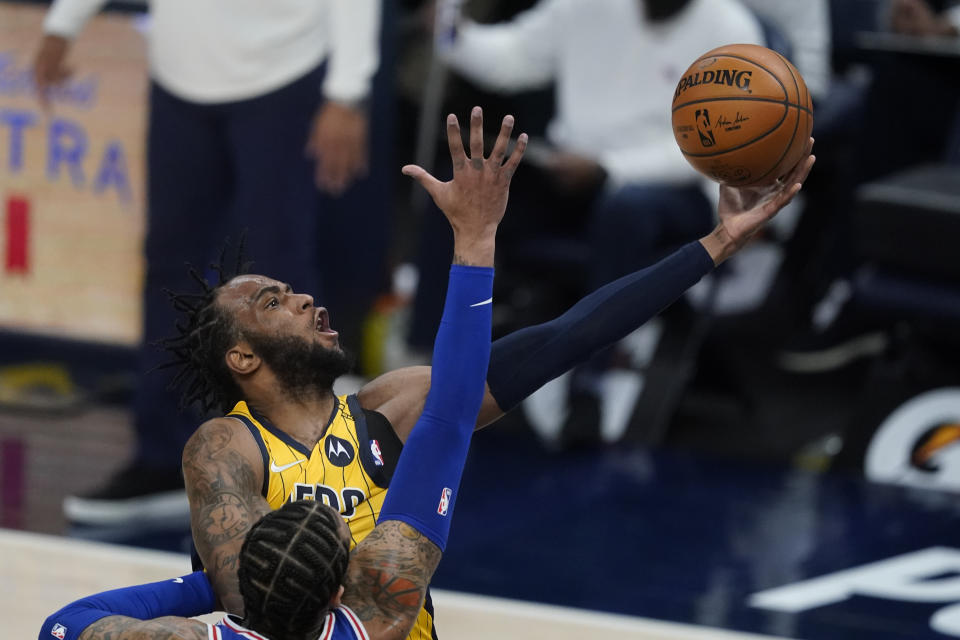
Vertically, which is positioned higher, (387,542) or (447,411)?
(447,411)

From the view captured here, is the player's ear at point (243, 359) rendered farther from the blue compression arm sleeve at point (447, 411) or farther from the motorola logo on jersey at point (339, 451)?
the blue compression arm sleeve at point (447, 411)

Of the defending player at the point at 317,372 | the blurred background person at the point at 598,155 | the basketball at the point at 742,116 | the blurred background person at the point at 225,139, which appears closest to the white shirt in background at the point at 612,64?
the blurred background person at the point at 598,155

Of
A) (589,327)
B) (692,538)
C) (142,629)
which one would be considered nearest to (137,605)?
(142,629)

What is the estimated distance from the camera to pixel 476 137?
92.5 inches

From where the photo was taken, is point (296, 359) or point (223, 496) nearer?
point (223, 496)

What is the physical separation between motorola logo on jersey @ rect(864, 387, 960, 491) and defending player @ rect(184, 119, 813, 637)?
2497 millimetres

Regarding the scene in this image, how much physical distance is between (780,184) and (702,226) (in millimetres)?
2433

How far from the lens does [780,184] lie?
112 inches

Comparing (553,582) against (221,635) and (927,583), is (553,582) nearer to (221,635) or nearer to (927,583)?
(927,583)

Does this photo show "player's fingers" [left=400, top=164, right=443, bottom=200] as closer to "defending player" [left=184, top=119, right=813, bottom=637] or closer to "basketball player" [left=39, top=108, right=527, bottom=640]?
"basketball player" [left=39, top=108, right=527, bottom=640]

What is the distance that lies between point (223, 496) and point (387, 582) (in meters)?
0.32

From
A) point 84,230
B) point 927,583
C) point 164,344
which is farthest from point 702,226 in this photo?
point 164,344

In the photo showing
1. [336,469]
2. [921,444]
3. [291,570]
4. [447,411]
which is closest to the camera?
[291,570]

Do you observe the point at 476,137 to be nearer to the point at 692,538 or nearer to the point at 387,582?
the point at 387,582
